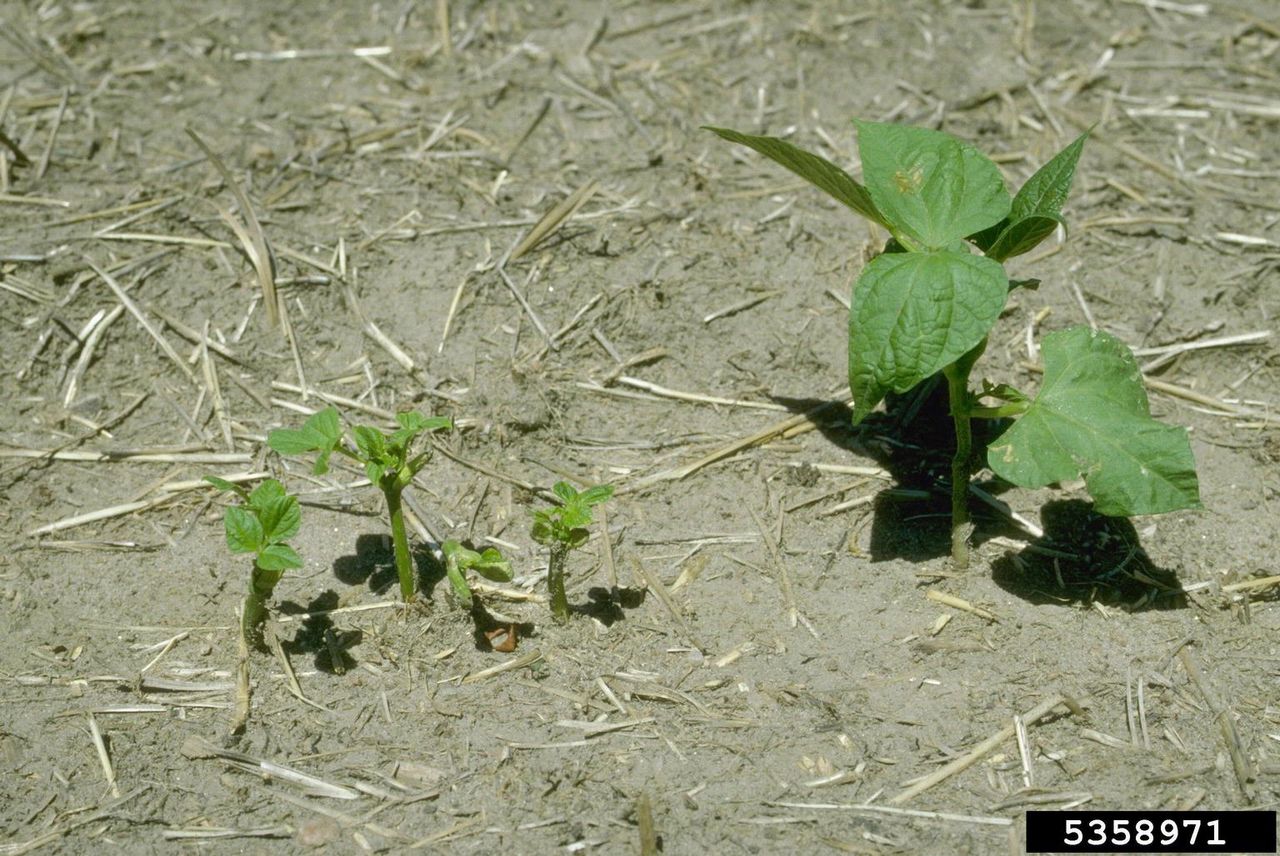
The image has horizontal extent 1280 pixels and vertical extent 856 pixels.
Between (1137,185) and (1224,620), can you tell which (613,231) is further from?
(1224,620)

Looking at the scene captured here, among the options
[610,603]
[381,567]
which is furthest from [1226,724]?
[381,567]

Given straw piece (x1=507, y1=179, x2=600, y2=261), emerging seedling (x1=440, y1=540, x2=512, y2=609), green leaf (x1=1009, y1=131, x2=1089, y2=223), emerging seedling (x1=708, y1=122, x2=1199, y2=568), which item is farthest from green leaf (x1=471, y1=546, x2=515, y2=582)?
green leaf (x1=1009, y1=131, x2=1089, y2=223)

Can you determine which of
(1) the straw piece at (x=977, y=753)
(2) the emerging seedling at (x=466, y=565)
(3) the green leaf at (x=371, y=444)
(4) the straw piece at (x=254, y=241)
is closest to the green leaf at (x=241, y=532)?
(3) the green leaf at (x=371, y=444)

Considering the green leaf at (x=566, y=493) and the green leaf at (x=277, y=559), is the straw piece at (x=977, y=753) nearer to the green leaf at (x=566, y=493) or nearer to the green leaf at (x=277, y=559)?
the green leaf at (x=566, y=493)

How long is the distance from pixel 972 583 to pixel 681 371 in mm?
991

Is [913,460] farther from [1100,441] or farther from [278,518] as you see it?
[278,518]

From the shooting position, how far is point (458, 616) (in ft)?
9.23

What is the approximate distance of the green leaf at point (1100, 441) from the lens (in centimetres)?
253

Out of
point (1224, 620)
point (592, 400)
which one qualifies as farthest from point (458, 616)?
point (1224, 620)

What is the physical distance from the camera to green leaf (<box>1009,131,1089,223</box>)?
257 centimetres

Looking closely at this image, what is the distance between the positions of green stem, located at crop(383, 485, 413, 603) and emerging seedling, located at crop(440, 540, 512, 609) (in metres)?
0.11

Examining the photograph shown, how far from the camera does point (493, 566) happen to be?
2613 millimetres

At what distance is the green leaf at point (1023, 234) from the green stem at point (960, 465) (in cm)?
26

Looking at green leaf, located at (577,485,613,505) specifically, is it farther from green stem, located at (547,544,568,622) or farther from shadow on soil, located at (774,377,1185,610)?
shadow on soil, located at (774,377,1185,610)
